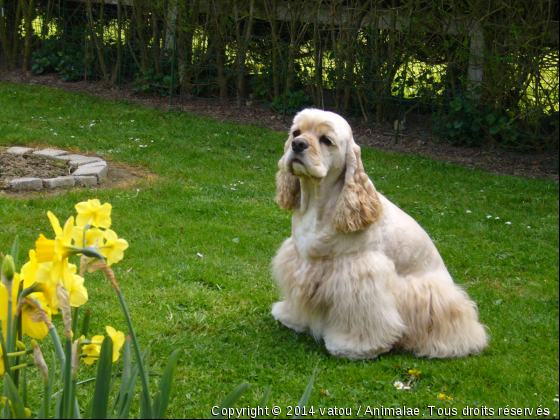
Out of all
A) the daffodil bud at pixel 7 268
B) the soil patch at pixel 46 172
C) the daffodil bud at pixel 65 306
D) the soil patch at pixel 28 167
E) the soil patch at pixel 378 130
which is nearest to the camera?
the daffodil bud at pixel 65 306

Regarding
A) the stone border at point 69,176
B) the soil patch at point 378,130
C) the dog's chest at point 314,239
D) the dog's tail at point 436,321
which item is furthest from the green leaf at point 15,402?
the soil patch at point 378,130

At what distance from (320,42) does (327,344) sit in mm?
7470

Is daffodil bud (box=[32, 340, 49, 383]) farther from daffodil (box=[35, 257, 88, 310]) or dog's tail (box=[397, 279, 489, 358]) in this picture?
dog's tail (box=[397, 279, 489, 358])

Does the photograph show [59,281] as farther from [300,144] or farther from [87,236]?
[300,144]

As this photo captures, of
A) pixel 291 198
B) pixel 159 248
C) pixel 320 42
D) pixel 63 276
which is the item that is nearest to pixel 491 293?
pixel 291 198

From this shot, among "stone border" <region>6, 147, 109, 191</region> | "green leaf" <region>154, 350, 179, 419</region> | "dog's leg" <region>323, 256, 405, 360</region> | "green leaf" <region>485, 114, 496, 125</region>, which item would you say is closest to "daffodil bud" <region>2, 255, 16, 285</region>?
"green leaf" <region>154, 350, 179, 419</region>

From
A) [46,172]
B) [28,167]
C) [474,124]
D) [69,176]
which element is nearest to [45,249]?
[69,176]

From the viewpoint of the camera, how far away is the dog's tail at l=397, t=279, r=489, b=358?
147 inches

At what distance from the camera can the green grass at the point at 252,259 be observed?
Answer: 3.40 meters

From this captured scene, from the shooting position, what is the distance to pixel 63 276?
1684mm

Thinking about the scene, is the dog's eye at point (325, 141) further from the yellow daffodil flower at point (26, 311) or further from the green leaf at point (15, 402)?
the green leaf at point (15, 402)

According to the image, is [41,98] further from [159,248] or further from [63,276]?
[63,276]

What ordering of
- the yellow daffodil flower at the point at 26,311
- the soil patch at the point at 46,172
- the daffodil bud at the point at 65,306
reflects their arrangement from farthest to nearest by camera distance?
the soil patch at the point at 46,172 < the yellow daffodil flower at the point at 26,311 < the daffodil bud at the point at 65,306

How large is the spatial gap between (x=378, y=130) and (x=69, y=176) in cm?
532
